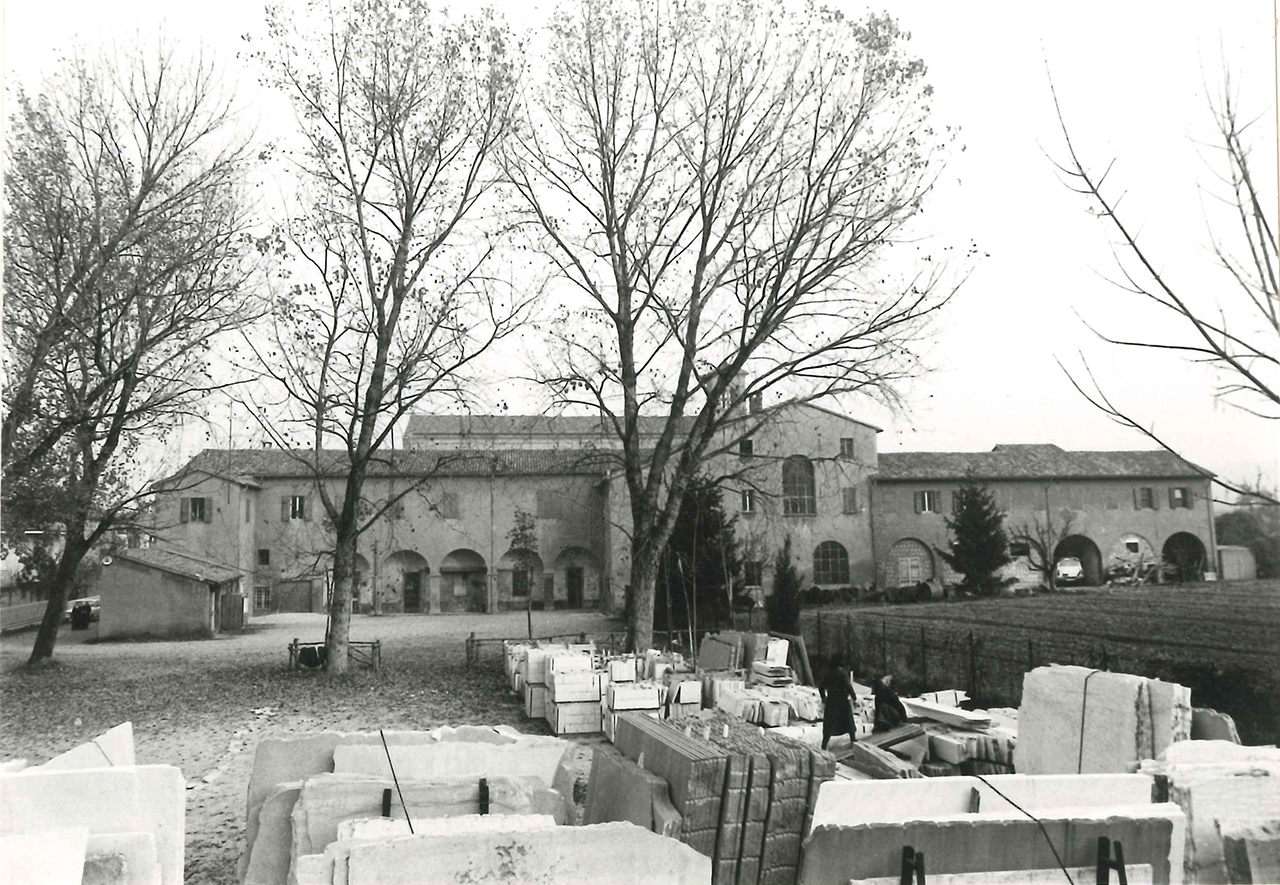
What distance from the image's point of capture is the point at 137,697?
506 cm

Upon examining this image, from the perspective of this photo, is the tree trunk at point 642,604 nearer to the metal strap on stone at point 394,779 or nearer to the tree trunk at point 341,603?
the tree trunk at point 341,603

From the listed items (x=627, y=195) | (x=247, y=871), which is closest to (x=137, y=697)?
(x=247, y=871)

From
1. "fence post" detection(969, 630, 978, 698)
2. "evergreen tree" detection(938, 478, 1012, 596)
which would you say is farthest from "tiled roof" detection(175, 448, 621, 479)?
"fence post" detection(969, 630, 978, 698)

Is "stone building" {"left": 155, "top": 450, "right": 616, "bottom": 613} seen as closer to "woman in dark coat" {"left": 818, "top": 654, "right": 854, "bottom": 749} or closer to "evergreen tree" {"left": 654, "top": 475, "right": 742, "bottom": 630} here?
"evergreen tree" {"left": 654, "top": 475, "right": 742, "bottom": 630}

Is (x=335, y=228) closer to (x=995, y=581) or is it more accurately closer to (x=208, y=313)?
(x=208, y=313)

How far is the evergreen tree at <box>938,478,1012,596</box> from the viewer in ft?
20.8

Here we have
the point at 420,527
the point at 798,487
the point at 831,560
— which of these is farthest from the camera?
the point at 798,487

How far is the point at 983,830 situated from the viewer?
12.0ft

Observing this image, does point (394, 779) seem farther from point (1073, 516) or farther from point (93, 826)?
point (1073, 516)

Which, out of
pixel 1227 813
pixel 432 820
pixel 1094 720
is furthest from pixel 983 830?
pixel 432 820

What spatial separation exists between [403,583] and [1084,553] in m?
4.69

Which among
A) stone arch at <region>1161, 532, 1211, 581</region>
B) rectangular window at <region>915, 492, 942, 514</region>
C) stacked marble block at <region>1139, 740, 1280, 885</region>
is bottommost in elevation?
stacked marble block at <region>1139, 740, 1280, 885</region>

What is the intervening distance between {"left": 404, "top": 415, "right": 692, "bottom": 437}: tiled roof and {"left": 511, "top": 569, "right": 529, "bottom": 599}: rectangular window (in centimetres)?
96

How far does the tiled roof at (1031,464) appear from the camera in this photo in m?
5.54
